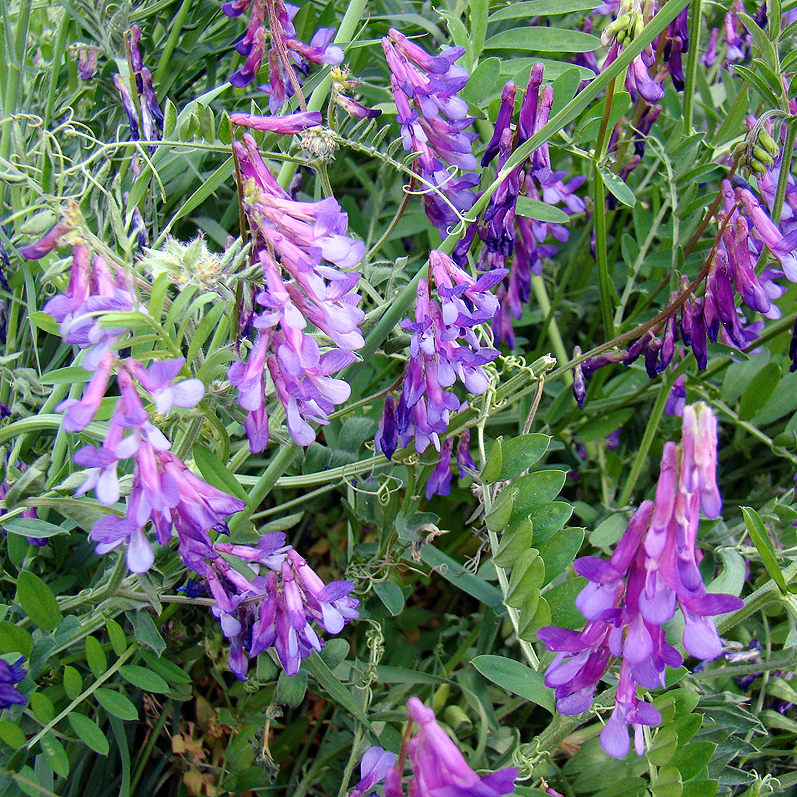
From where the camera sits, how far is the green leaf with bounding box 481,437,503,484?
2.86 ft

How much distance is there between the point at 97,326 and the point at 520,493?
50cm

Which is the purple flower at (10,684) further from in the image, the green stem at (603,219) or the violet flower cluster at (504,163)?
the green stem at (603,219)

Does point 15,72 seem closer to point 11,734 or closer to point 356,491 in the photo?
point 356,491

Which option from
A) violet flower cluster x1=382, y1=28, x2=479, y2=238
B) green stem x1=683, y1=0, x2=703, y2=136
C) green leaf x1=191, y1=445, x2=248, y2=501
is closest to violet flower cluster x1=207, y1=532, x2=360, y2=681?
green leaf x1=191, y1=445, x2=248, y2=501

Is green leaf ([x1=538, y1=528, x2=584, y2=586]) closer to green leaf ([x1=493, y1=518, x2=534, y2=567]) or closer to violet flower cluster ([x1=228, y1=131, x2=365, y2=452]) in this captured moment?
green leaf ([x1=493, y1=518, x2=534, y2=567])

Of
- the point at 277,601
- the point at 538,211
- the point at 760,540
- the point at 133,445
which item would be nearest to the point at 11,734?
the point at 277,601

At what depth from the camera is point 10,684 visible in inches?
33.2

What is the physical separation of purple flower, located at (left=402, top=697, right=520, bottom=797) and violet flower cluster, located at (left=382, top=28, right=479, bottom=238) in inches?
24.9

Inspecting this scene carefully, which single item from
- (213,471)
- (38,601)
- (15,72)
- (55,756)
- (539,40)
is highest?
(539,40)

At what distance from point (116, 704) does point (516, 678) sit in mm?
462

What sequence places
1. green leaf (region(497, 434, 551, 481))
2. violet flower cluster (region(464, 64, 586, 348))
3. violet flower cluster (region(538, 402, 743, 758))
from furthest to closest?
1. violet flower cluster (region(464, 64, 586, 348))
2. green leaf (region(497, 434, 551, 481))
3. violet flower cluster (region(538, 402, 743, 758))

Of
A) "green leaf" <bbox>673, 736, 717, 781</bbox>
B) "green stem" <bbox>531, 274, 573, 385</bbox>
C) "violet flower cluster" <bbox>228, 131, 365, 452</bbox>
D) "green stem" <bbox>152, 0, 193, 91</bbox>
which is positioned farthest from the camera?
"green stem" <bbox>531, 274, 573, 385</bbox>

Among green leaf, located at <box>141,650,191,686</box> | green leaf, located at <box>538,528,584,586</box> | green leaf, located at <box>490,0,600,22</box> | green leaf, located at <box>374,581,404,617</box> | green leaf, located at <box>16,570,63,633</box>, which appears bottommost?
green leaf, located at <box>141,650,191,686</box>

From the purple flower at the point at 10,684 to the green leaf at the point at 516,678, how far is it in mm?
493
